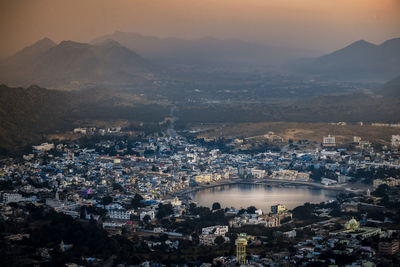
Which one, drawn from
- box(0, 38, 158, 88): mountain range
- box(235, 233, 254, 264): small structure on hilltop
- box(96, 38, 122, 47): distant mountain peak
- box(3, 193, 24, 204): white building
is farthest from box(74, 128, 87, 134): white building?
box(96, 38, 122, 47): distant mountain peak

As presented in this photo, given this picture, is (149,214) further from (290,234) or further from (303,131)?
(303,131)

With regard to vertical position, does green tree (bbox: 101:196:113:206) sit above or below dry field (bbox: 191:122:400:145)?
below

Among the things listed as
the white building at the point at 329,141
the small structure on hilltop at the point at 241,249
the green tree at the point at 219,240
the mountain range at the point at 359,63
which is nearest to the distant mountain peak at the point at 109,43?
the mountain range at the point at 359,63

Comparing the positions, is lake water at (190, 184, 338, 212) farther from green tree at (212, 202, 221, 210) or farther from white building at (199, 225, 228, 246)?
white building at (199, 225, 228, 246)

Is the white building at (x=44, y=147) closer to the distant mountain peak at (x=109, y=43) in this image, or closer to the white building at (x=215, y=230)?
the white building at (x=215, y=230)

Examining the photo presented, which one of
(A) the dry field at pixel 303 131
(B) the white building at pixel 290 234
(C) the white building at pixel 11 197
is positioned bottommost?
(B) the white building at pixel 290 234

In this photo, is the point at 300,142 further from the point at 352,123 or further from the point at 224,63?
the point at 224,63

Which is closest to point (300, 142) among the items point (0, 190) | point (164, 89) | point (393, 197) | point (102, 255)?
point (393, 197)
